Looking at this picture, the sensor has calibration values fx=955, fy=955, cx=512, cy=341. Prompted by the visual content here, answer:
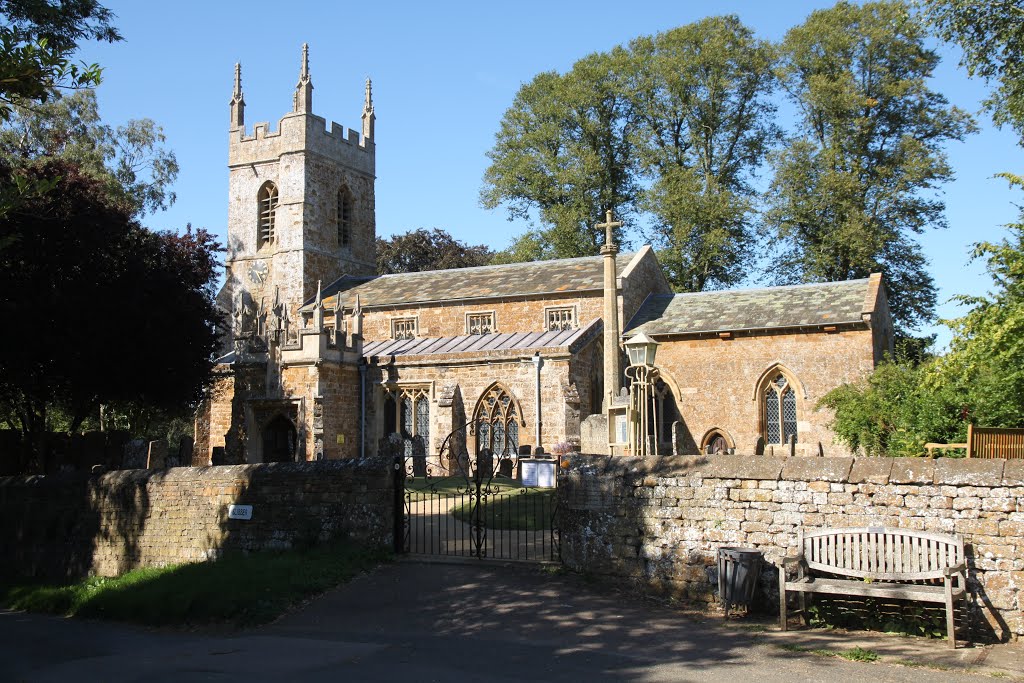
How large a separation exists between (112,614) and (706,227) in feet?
98.8

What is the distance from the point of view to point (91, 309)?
22.8 meters

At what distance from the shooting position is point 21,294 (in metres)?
21.6

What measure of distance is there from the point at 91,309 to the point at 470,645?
16279 millimetres

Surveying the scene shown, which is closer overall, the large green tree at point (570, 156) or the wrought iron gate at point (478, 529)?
the wrought iron gate at point (478, 529)

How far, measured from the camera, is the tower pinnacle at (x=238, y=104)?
4034 cm

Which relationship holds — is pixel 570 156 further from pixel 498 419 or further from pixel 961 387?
pixel 961 387

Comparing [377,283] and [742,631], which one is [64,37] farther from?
[377,283]

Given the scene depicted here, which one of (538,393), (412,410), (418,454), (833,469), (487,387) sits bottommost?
(418,454)

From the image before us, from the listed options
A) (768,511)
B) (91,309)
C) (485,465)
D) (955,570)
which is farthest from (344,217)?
(955,570)

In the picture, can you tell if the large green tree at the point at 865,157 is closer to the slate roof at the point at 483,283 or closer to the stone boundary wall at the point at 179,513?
the slate roof at the point at 483,283

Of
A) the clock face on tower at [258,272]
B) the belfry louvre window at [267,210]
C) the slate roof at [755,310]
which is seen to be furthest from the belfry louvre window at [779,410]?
the belfry louvre window at [267,210]

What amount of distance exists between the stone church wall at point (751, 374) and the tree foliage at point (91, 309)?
14.2 meters

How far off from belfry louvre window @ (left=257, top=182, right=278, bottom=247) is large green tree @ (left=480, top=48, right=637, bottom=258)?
9833mm

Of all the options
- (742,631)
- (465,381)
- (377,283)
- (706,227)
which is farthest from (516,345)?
(742,631)
